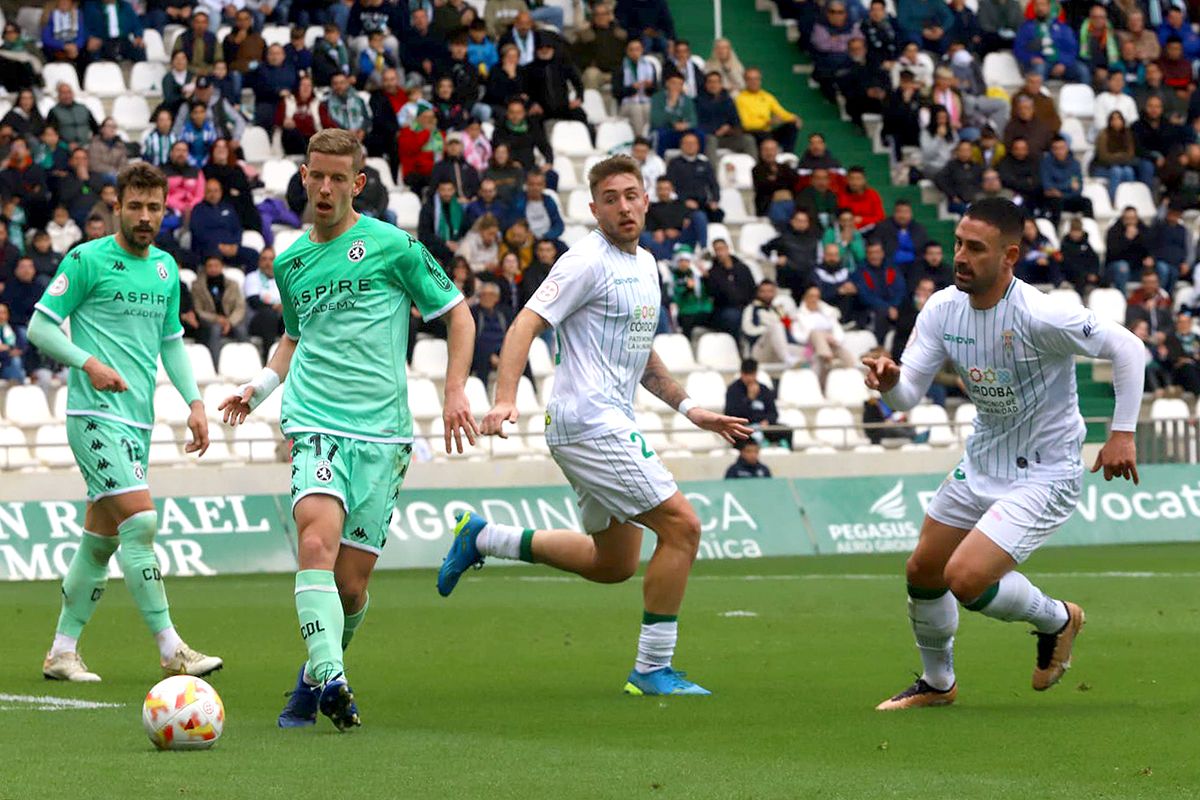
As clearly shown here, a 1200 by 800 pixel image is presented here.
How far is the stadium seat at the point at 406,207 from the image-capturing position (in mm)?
26422

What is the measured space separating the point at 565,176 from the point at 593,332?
17996 millimetres

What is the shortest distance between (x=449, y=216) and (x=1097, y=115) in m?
10.8

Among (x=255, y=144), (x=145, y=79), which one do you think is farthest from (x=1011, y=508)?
(x=145, y=79)

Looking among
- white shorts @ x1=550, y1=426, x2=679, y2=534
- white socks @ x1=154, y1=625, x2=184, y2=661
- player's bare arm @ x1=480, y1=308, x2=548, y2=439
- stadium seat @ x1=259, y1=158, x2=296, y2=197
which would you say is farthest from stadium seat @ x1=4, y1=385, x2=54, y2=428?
player's bare arm @ x1=480, y1=308, x2=548, y2=439

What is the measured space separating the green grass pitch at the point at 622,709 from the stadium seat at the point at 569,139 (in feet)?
39.8

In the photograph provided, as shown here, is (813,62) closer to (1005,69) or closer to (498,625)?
(1005,69)

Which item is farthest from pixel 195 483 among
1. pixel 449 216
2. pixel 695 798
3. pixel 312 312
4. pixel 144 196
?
pixel 695 798

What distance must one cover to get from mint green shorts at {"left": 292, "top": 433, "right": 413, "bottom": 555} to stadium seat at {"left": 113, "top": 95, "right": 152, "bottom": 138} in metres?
18.8

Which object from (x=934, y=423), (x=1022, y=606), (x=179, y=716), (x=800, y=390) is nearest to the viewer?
(x=179, y=716)

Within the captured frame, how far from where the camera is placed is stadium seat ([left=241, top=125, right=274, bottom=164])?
26.5 metres

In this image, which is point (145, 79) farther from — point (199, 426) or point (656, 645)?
point (656, 645)

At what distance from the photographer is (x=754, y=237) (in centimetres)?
2850

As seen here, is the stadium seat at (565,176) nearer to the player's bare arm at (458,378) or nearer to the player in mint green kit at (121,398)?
the player in mint green kit at (121,398)

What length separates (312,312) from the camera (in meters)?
8.91
